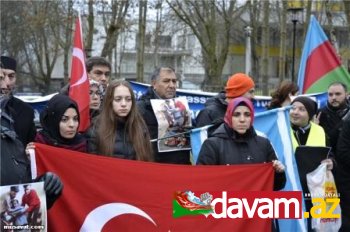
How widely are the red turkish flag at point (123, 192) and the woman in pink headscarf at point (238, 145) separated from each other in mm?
182

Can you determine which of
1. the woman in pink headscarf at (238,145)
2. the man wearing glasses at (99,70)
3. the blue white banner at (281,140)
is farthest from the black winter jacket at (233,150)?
the man wearing glasses at (99,70)

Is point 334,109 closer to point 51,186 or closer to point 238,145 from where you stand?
point 238,145

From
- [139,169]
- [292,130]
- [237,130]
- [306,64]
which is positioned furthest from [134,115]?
[306,64]

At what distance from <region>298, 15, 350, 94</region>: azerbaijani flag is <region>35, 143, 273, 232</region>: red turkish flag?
5.33 meters

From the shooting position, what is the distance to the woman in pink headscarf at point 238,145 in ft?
16.5

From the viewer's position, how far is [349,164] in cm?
621

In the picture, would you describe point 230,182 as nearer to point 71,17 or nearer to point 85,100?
point 85,100

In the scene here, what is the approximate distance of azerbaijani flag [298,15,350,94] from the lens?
31.8 ft

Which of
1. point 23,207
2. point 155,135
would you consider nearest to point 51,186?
point 23,207

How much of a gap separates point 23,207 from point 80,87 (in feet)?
8.16

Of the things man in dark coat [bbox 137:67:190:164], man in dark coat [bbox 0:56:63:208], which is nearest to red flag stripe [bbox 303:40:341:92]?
man in dark coat [bbox 137:67:190:164]

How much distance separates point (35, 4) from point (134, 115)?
3403 centimetres

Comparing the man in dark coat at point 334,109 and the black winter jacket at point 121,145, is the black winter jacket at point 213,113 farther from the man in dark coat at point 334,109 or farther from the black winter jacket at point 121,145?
the man in dark coat at point 334,109

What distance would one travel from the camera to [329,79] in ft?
31.9
